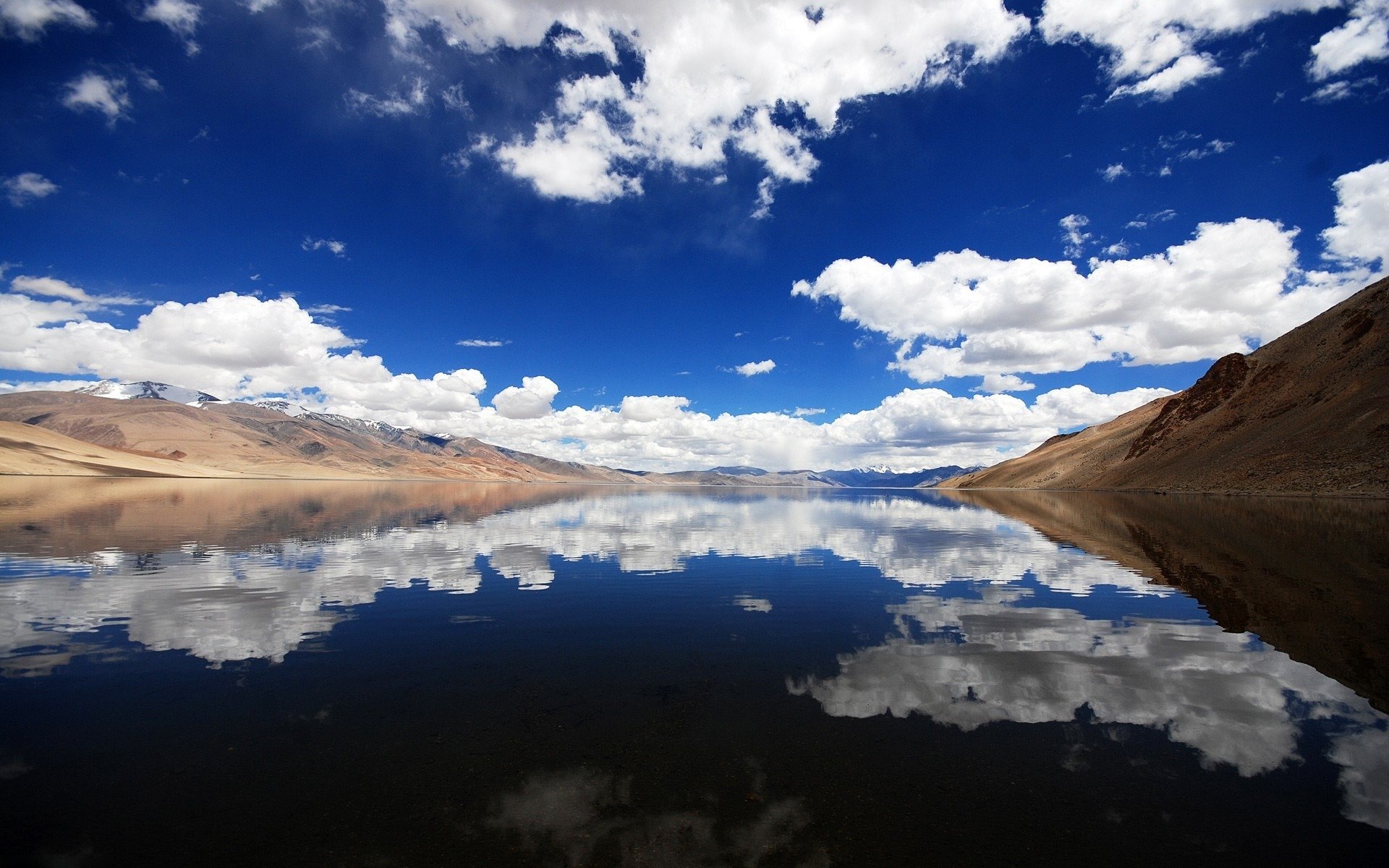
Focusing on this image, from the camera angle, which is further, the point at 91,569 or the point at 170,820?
the point at 91,569

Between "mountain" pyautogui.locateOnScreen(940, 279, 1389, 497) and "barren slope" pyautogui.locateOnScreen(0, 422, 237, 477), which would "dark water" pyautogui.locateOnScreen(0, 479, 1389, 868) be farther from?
"barren slope" pyautogui.locateOnScreen(0, 422, 237, 477)

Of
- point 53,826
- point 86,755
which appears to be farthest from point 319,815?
point 86,755

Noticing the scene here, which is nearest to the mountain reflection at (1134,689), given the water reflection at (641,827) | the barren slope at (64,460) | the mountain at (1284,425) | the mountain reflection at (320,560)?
the water reflection at (641,827)

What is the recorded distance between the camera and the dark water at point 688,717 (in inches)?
269

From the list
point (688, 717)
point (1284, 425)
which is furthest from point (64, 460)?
point (1284, 425)

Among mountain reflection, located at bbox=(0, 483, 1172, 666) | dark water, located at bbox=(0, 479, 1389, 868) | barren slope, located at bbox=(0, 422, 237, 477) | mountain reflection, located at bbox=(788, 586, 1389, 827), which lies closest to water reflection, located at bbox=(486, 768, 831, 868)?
dark water, located at bbox=(0, 479, 1389, 868)

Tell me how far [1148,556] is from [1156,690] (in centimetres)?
2276

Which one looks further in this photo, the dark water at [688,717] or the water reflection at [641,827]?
the dark water at [688,717]

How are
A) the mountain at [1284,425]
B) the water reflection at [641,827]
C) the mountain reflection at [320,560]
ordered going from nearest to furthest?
the water reflection at [641,827] < the mountain reflection at [320,560] < the mountain at [1284,425]

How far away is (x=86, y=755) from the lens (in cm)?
880

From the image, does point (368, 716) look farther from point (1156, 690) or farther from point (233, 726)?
point (1156, 690)

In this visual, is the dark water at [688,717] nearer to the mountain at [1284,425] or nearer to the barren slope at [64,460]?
the mountain at [1284,425]

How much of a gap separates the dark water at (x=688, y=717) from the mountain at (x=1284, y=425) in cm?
7045

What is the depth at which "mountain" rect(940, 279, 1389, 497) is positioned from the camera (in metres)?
73.3
